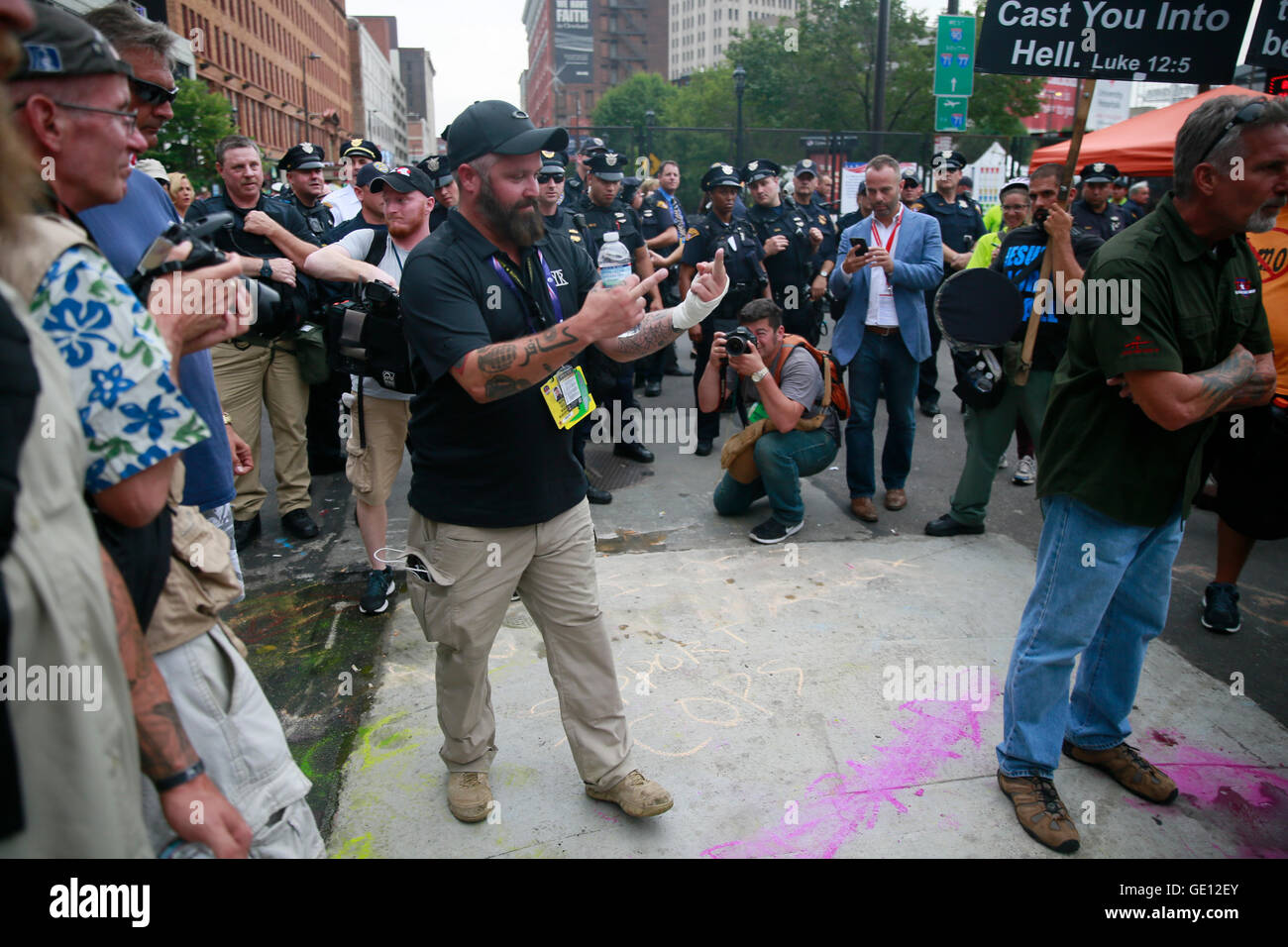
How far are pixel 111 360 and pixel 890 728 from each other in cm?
288

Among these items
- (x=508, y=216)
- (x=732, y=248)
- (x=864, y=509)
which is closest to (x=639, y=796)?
(x=508, y=216)

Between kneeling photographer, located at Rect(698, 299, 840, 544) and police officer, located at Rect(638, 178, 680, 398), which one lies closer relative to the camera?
kneeling photographer, located at Rect(698, 299, 840, 544)

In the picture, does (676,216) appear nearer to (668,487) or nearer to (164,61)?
(668,487)

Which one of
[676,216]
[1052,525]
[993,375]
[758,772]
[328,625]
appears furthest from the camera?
[676,216]

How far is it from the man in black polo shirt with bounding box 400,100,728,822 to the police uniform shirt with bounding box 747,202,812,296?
5.01 metres

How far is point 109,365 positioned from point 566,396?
4.68 ft

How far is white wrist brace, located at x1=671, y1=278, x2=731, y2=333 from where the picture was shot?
261 centimetres

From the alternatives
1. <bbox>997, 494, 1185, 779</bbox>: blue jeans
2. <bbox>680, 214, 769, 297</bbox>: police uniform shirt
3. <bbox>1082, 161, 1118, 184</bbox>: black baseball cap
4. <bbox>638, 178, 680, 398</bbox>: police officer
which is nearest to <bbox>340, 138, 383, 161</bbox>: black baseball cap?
<bbox>680, 214, 769, 297</bbox>: police uniform shirt

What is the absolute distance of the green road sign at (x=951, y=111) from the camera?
12047mm

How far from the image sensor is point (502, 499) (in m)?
2.59

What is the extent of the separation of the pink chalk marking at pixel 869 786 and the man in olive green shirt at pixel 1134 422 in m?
0.31

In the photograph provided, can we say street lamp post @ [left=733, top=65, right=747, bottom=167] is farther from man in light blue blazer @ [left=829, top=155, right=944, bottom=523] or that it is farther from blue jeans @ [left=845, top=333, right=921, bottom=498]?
blue jeans @ [left=845, top=333, right=921, bottom=498]
